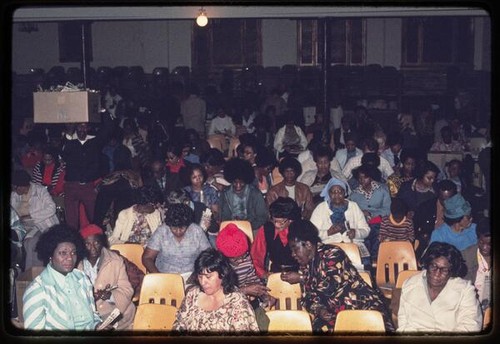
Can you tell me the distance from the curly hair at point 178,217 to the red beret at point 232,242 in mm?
222

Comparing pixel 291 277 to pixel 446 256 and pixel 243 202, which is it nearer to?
pixel 446 256

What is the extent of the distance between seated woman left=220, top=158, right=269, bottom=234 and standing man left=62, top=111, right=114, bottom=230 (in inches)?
44.4

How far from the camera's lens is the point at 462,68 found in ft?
46.6

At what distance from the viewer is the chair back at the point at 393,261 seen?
5.21 meters

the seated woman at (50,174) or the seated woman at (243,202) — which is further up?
the seated woman at (50,174)

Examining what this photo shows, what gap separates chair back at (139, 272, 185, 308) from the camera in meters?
4.53

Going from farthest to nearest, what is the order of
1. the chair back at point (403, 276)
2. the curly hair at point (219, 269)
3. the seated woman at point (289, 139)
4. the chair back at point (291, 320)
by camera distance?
the seated woman at point (289, 139)
the chair back at point (403, 276)
the curly hair at point (219, 269)
the chair back at point (291, 320)

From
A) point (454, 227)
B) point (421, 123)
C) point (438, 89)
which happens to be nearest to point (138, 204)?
point (454, 227)

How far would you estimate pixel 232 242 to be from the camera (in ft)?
16.8

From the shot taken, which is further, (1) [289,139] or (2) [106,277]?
(1) [289,139]

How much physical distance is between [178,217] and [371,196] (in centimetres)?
169

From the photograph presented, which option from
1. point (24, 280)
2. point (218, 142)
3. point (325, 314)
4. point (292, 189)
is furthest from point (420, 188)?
point (218, 142)

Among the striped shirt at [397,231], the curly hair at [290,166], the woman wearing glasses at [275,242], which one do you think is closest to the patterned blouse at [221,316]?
the woman wearing glasses at [275,242]

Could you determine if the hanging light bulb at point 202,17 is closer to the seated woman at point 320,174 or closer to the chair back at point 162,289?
the chair back at point 162,289
